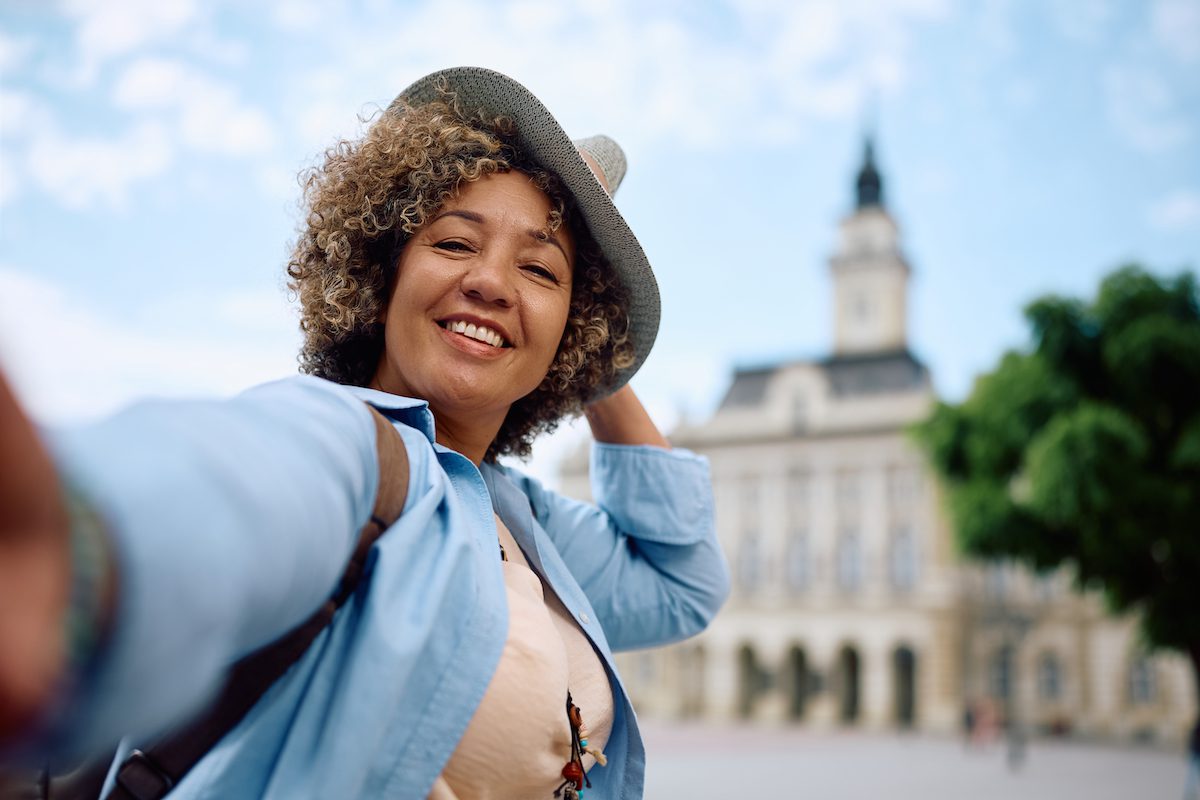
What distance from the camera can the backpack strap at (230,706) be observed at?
76cm

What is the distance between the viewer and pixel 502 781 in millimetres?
926

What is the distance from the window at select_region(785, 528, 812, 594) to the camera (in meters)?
35.7

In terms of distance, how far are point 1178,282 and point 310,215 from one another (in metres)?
18.0

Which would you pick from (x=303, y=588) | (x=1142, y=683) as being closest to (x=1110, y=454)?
(x=303, y=588)

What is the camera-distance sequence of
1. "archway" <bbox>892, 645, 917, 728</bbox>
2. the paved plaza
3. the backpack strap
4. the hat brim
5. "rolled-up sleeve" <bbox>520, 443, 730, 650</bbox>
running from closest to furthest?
the backpack strap → the hat brim → "rolled-up sleeve" <bbox>520, 443, 730, 650</bbox> → the paved plaza → "archway" <bbox>892, 645, 917, 728</bbox>

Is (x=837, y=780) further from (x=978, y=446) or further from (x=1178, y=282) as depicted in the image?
(x=1178, y=282)

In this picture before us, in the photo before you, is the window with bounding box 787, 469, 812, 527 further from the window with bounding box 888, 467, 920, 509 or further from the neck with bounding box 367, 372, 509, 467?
the neck with bounding box 367, 372, 509, 467

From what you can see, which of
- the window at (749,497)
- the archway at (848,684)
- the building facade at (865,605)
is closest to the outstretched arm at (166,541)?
the building facade at (865,605)

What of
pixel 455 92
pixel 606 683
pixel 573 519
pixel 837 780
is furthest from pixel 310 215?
pixel 837 780

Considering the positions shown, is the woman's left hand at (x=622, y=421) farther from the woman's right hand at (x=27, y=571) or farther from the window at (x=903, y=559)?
the window at (x=903, y=559)

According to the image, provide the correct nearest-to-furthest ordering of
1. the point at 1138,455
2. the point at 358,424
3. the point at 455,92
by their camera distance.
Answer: the point at 358,424 < the point at 455,92 < the point at 1138,455

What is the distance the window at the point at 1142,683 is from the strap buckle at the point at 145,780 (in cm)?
3486

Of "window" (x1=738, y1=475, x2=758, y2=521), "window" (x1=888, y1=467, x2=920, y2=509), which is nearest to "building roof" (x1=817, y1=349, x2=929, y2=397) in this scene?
"window" (x1=888, y1=467, x2=920, y2=509)

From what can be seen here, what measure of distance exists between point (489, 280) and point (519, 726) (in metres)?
0.47
